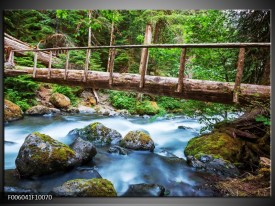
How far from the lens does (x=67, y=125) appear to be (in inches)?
157

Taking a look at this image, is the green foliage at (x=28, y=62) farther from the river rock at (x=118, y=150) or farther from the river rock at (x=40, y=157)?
the river rock at (x=118, y=150)

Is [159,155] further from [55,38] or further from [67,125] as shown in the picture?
[55,38]

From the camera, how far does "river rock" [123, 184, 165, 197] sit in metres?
2.83

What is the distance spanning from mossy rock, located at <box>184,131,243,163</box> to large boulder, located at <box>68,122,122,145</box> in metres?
1.30

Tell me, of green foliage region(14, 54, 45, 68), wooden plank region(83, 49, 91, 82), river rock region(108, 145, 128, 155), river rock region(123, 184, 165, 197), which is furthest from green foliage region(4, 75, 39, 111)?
river rock region(123, 184, 165, 197)

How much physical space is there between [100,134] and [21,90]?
4.91ft

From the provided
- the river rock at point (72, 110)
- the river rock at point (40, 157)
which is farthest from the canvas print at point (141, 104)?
the river rock at point (72, 110)

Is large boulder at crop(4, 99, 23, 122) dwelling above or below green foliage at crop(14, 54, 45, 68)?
below

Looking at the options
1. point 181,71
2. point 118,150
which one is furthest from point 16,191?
point 181,71

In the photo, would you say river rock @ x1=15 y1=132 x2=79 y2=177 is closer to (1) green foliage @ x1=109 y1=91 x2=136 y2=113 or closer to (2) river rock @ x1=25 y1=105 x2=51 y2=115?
(2) river rock @ x1=25 y1=105 x2=51 y2=115

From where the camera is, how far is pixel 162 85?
10.5 feet

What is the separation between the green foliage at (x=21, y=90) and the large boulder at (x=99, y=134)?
94 cm

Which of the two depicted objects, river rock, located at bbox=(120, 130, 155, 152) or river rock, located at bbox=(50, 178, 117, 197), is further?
river rock, located at bbox=(120, 130, 155, 152)

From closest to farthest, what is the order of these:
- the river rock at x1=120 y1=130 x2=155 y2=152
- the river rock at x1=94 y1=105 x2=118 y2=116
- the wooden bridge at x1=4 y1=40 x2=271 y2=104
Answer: the wooden bridge at x1=4 y1=40 x2=271 y2=104
the river rock at x1=120 y1=130 x2=155 y2=152
the river rock at x1=94 y1=105 x2=118 y2=116
